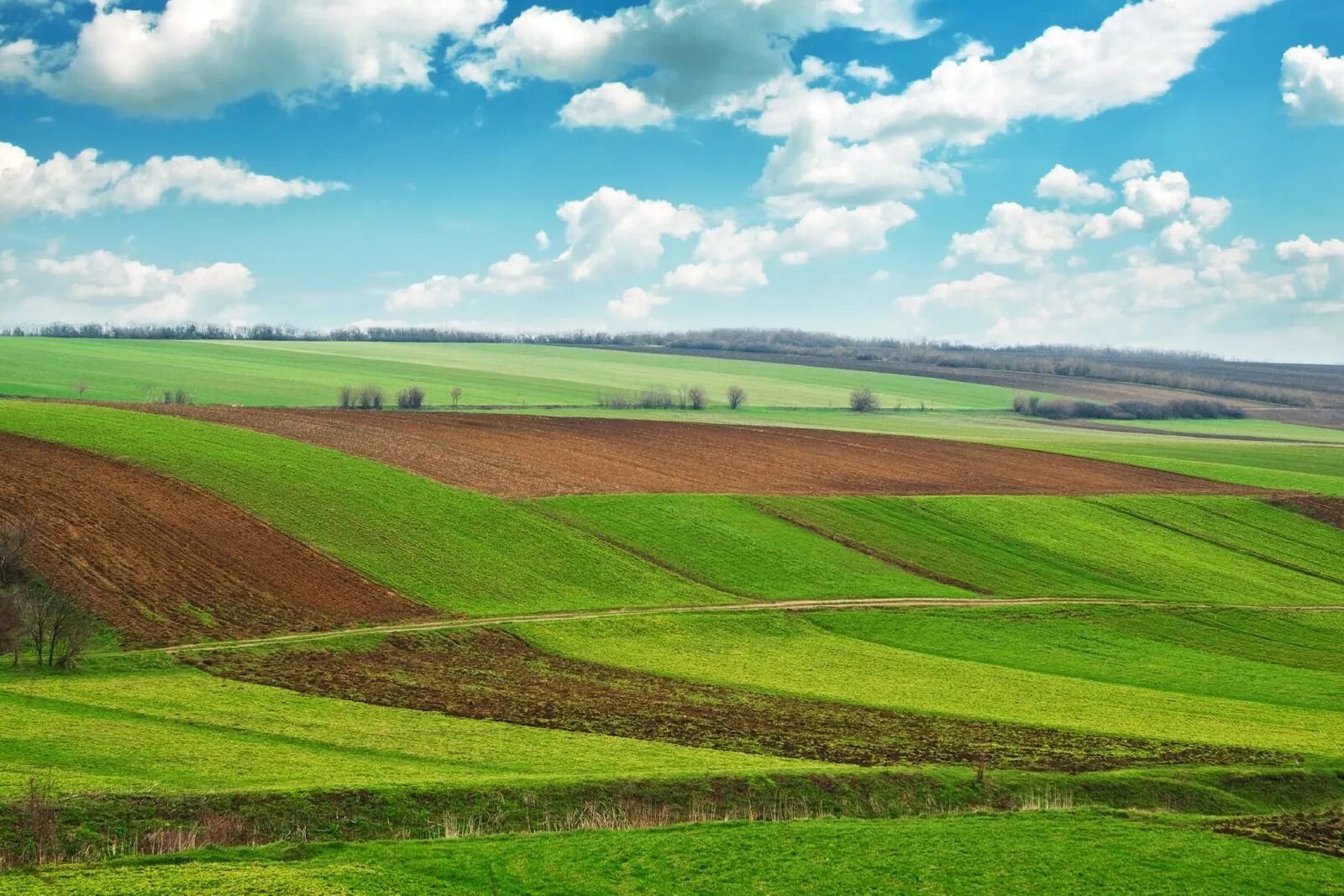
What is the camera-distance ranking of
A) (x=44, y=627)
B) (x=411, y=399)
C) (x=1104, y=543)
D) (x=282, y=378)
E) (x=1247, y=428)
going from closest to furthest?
(x=44, y=627)
(x=1104, y=543)
(x=411, y=399)
(x=282, y=378)
(x=1247, y=428)

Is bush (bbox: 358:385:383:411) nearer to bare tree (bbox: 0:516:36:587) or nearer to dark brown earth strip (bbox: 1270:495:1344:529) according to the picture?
bare tree (bbox: 0:516:36:587)

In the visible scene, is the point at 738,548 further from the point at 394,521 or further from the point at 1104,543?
the point at 1104,543

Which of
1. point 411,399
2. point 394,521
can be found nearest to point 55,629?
point 394,521

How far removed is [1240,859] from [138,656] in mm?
35025

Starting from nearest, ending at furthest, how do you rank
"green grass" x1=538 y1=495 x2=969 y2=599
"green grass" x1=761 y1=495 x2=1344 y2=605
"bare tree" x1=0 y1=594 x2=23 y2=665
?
"bare tree" x1=0 y1=594 x2=23 y2=665
"green grass" x1=538 y1=495 x2=969 y2=599
"green grass" x1=761 y1=495 x2=1344 y2=605

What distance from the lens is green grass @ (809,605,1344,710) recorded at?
48562 millimetres

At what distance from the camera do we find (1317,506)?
291 feet

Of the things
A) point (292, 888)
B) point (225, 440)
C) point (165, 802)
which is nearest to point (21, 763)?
point (165, 802)

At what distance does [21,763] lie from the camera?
26.6 meters

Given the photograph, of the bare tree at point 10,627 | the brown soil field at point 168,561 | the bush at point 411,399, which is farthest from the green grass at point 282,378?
the bare tree at point 10,627

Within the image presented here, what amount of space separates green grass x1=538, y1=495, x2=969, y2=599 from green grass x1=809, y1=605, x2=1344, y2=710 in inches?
173

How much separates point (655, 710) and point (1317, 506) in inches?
2774

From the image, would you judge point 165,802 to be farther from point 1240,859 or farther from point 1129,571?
point 1129,571

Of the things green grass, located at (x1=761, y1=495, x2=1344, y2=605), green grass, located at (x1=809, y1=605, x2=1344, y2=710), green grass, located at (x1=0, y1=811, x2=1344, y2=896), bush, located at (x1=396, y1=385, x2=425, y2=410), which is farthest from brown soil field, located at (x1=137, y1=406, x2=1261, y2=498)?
green grass, located at (x1=0, y1=811, x2=1344, y2=896)
